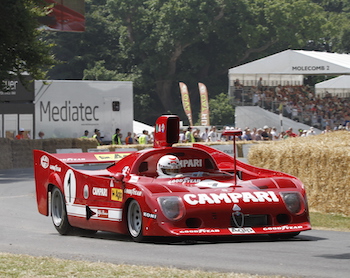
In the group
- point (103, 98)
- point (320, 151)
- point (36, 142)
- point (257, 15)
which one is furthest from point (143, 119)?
point (320, 151)

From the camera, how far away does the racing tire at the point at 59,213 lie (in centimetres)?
1086

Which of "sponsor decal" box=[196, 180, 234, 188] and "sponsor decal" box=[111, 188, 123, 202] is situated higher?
"sponsor decal" box=[196, 180, 234, 188]

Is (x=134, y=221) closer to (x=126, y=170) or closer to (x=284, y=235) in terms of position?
(x=126, y=170)

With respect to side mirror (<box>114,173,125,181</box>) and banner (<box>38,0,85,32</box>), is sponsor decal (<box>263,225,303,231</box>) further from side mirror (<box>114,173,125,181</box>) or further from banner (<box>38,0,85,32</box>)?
banner (<box>38,0,85,32</box>)

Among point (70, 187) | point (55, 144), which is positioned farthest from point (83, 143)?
point (70, 187)

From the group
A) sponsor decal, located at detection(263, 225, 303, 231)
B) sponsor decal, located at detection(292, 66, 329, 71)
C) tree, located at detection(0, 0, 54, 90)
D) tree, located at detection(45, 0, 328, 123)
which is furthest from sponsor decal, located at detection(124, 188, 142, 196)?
tree, located at detection(45, 0, 328, 123)

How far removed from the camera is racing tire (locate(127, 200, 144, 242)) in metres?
9.39

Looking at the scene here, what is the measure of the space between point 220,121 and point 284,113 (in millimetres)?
23456

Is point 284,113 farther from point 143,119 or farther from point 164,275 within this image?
point 164,275

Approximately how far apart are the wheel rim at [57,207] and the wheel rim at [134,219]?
5.78ft

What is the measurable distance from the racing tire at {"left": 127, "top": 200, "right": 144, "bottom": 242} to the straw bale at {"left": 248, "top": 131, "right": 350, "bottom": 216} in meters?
5.37

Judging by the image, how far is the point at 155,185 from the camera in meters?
9.39

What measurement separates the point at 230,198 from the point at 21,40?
19.8m

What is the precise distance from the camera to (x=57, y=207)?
11234 mm
